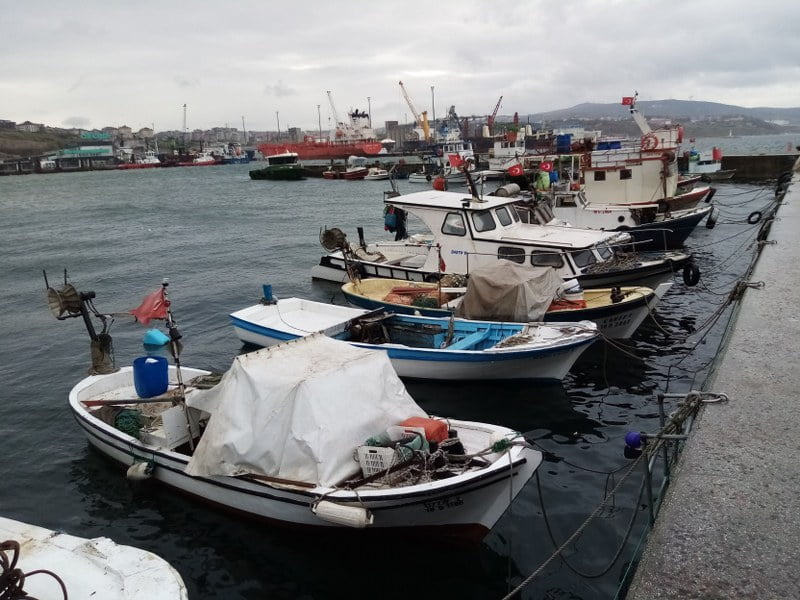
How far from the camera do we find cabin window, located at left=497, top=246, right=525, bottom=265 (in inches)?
692

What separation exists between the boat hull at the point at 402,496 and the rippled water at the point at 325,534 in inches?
17.0

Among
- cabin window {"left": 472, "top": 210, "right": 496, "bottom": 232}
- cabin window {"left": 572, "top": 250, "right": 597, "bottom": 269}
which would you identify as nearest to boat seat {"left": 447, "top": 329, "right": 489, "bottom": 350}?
cabin window {"left": 572, "top": 250, "right": 597, "bottom": 269}

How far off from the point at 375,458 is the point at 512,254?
10869 millimetres

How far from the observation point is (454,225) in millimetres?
18531

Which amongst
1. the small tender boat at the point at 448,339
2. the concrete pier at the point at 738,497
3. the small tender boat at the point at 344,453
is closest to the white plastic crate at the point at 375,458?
the small tender boat at the point at 344,453

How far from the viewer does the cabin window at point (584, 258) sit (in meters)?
17.3

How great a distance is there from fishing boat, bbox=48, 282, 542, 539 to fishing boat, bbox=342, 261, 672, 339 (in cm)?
568

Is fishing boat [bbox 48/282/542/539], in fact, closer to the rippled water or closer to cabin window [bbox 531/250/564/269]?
the rippled water

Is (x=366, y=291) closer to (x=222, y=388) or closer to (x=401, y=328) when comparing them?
(x=401, y=328)

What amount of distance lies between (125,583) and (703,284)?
2190cm

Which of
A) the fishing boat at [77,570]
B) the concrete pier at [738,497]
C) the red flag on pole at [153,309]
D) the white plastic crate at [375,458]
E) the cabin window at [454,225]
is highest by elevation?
the cabin window at [454,225]

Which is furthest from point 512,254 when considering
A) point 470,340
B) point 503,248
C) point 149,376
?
point 149,376

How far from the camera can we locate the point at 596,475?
34.1ft

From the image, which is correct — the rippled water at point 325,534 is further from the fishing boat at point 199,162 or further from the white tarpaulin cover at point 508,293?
the fishing boat at point 199,162
